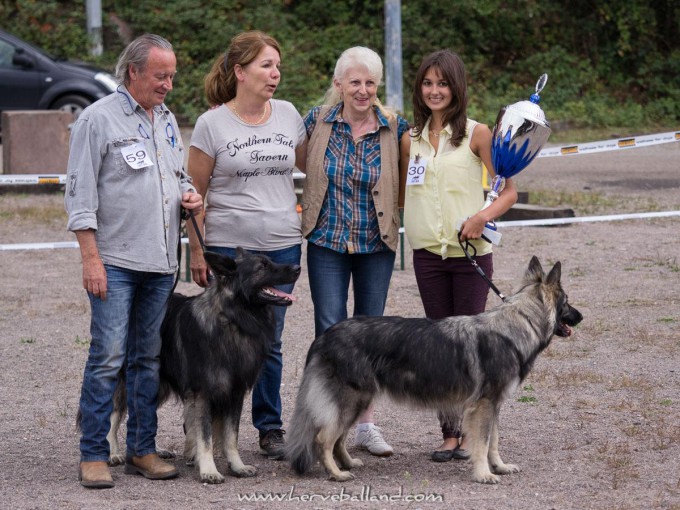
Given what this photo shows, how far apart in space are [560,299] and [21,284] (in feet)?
20.4

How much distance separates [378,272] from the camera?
5508 millimetres

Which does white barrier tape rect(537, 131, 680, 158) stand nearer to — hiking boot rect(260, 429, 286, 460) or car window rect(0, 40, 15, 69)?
hiking boot rect(260, 429, 286, 460)

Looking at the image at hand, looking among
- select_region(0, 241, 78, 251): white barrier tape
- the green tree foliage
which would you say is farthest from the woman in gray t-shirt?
the green tree foliage

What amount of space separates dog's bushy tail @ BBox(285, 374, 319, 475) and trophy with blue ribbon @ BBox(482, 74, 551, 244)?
1.18 m

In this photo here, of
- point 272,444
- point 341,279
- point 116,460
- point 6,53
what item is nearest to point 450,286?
point 341,279

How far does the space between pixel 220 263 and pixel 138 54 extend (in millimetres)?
1003

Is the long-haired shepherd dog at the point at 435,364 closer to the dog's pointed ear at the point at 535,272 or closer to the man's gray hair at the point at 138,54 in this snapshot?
the dog's pointed ear at the point at 535,272

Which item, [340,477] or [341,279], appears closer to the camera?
[340,477]

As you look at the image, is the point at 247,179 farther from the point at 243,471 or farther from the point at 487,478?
the point at 487,478

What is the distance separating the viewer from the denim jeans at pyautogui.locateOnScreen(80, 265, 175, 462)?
4840mm

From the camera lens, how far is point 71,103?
17.3 m

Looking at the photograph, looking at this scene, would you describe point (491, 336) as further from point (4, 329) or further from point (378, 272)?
point (4, 329)

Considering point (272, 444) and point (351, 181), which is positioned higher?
point (351, 181)

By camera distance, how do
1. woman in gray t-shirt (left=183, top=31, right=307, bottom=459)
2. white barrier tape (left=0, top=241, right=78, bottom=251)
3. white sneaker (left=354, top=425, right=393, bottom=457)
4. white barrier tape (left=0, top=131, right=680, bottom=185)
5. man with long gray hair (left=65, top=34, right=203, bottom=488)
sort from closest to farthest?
man with long gray hair (left=65, top=34, right=203, bottom=488)
woman in gray t-shirt (left=183, top=31, right=307, bottom=459)
white sneaker (left=354, top=425, right=393, bottom=457)
white barrier tape (left=0, top=241, right=78, bottom=251)
white barrier tape (left=0, top=131, right=680, bottom=185)
